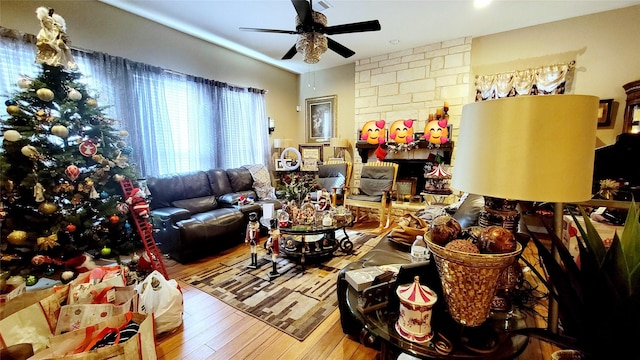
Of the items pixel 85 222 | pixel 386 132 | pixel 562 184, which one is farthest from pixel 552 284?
pixel 386 132

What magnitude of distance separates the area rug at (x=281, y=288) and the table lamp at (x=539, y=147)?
64.8 inches

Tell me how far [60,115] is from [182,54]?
237 centimetres

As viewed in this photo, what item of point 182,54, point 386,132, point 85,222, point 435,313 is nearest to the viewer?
point 435,313

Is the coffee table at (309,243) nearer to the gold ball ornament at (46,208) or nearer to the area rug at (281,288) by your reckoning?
the area rug at (281,288)

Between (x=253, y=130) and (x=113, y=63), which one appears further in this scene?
(x=253, y=130)

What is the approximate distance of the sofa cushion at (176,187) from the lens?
3234 millimetres

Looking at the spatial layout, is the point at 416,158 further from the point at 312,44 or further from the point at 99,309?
the point at 99,309

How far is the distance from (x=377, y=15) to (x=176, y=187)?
11.5ft

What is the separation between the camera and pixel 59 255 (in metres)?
1.92

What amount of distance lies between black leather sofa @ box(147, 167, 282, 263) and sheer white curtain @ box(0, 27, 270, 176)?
37 cm

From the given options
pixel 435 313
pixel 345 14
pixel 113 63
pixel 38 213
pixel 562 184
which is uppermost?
pixel 345 14

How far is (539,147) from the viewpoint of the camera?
71cm

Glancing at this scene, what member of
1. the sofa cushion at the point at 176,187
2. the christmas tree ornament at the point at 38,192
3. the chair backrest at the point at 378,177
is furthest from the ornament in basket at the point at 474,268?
the chair backrest at the point at 378,177

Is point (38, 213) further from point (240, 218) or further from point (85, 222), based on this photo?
point (240, 218)
